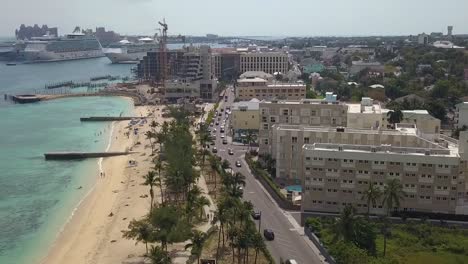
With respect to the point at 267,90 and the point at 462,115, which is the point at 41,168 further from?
the point at 462,115

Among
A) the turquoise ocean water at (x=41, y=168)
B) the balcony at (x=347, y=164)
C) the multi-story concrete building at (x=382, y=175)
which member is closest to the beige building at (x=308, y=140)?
the multi-story concrete building at (x=382, y=175)

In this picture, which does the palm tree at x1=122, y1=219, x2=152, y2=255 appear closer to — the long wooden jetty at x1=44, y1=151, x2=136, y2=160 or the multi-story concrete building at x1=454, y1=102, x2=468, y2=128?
the long wooden jetty at x1=44, y1=151, x2=136, y2=160

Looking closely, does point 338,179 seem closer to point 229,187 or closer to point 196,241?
point 229,187

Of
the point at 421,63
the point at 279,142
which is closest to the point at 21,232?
the point at 279,142

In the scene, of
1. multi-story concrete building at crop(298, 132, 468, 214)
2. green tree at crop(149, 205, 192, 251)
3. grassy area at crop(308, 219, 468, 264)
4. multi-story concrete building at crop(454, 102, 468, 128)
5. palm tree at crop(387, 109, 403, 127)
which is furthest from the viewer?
multi-story concrete building at crop(454, 102, 468, 128)

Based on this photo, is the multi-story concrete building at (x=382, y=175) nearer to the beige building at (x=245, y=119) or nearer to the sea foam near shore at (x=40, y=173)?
the sea foam near shore at (x=40, y=173)

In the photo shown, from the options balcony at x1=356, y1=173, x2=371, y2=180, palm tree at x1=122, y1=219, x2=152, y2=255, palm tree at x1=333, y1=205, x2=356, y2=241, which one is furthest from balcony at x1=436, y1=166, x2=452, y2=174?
palm tree at x1=122, y1=219, x2=152, y2=255

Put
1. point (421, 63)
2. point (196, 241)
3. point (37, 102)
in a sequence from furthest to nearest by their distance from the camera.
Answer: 1. point (421, 63)
2. point (37, 102)
3. point (196, 241)
